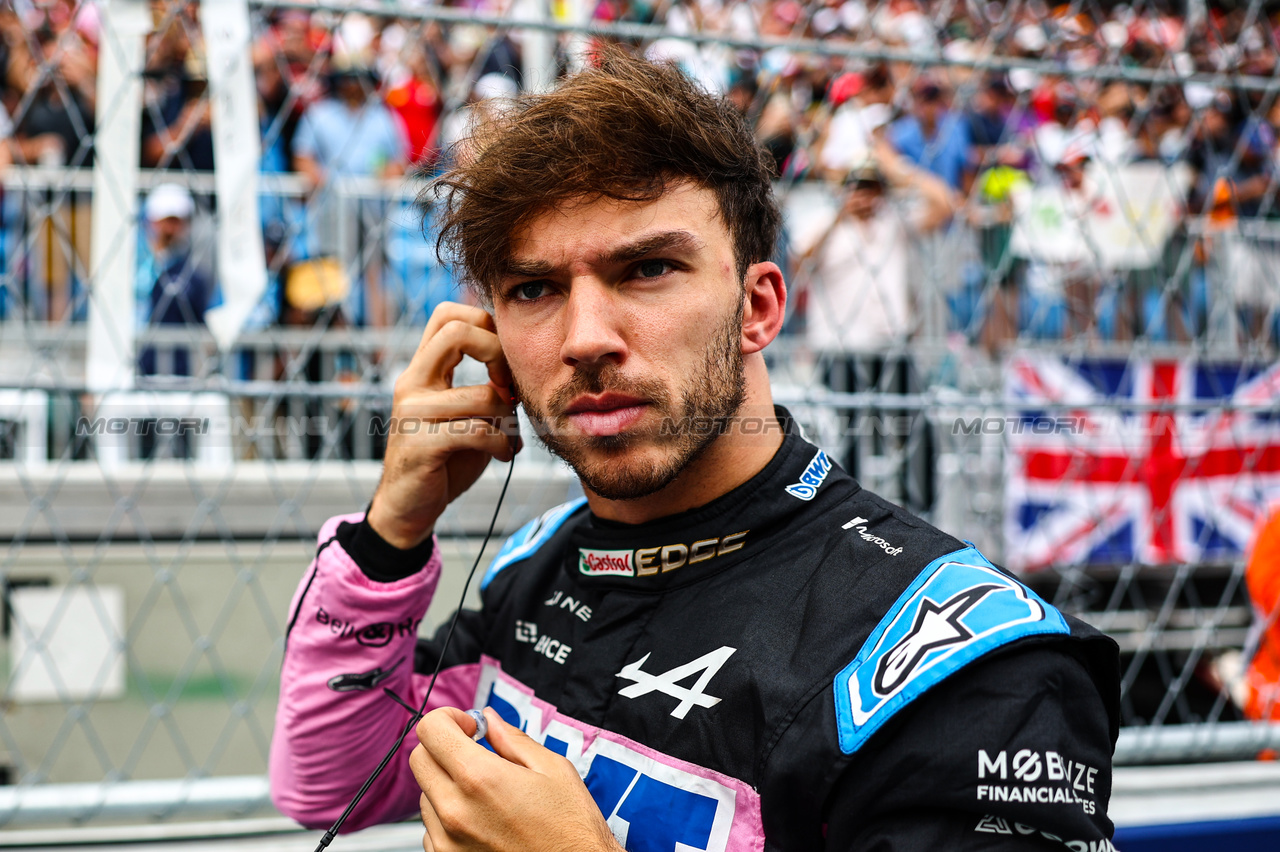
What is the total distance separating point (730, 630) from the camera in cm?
114

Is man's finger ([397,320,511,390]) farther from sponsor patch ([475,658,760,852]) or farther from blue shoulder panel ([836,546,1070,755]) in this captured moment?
blue shoulder panel ([836,546,1070,755])

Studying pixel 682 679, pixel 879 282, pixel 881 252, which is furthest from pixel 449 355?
pixel 881 252

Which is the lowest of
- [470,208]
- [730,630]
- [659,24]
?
[730,630]

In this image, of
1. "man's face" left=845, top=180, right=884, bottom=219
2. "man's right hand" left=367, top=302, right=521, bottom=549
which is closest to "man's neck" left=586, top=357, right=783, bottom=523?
"man's right hand" left=367, top=302, right=521, bottom=549

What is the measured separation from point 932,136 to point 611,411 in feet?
12.2

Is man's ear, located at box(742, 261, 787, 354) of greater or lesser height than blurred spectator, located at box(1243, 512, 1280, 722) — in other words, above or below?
above

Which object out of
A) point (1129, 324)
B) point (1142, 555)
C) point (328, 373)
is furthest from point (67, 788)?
point (1129, 324)

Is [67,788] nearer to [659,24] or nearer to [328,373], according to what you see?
[659,24]

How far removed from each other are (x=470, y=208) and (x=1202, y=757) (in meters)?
2.04

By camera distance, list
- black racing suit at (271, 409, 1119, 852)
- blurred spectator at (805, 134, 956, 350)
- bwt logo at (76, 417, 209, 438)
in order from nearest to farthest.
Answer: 1. black racing suit at (271, 409, 1119, 852)
2. bwt logo at (76, 417, 209, 438)
3. blurred spectator at (805, 134, 956, 350)

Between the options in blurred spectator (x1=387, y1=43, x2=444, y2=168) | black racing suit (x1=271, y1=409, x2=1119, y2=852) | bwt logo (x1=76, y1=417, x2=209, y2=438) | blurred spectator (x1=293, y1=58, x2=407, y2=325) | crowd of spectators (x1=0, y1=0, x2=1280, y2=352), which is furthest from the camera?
blurred spectator (x1=387, y1=43, x2=444, y2=168)

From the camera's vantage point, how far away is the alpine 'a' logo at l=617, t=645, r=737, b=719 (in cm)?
112

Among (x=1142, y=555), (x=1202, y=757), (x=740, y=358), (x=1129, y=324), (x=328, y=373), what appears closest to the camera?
(x=740, y=358)

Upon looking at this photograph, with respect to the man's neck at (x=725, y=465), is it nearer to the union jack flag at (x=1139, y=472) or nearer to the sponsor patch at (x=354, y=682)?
the sponsor patch at (x=354, y=682)
